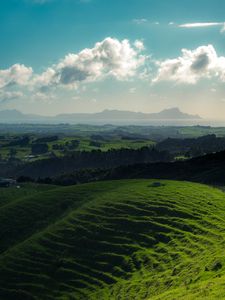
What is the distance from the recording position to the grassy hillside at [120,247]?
123 ft

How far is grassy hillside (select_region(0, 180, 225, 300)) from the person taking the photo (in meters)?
37.6

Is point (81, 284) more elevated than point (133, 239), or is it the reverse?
point (133, 239)

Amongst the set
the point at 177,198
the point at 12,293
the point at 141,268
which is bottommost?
the point at 12,293

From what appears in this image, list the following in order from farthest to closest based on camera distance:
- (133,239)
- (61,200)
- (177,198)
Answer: (61,200) < (177,198) < (133,239)

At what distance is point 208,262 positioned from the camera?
125 ft

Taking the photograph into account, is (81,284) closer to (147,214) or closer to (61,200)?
(147,214)

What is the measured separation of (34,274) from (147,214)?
19441 mm

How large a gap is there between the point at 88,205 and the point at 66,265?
19.3m

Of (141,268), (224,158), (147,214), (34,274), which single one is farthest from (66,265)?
(224,158)

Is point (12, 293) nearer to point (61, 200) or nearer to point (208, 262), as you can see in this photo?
point (208, 262)

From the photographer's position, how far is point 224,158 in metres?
126

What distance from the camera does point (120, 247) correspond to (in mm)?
47969

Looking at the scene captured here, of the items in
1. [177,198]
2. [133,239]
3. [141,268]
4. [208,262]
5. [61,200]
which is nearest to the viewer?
[208,262]

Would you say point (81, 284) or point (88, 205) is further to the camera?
point (88, 205)
